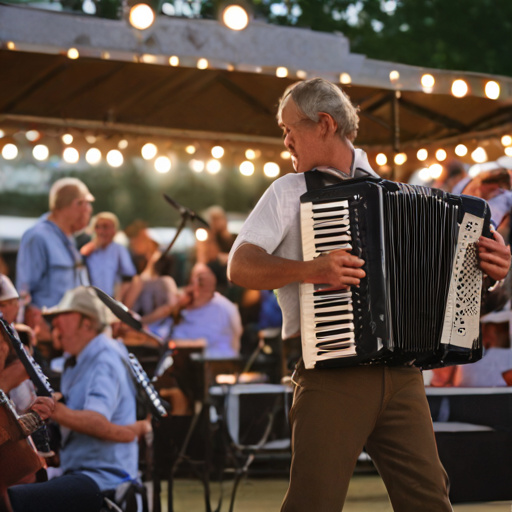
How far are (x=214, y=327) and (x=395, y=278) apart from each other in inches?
174

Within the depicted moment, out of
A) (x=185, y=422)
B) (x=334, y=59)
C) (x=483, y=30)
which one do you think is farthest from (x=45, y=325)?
(x=483, y=30)

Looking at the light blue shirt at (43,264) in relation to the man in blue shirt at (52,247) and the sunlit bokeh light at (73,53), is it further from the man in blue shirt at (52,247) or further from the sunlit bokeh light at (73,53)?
the sunlit bokeh light at (73,53)

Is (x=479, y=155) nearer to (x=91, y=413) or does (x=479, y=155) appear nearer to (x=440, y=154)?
(x=440, y=154)

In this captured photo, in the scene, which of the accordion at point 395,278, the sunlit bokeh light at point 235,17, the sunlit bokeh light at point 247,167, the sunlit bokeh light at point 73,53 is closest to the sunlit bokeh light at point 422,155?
the sunlit bokeh light at point 247,167

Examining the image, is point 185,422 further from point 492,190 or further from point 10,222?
point 10,222

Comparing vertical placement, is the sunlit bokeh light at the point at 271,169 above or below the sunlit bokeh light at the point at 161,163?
above

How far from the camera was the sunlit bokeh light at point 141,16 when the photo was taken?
4.49m

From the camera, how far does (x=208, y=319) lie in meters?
6.57

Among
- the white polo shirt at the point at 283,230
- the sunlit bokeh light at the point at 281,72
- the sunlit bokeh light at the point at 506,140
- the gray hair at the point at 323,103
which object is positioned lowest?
the white polo shirt at the point at 283,230

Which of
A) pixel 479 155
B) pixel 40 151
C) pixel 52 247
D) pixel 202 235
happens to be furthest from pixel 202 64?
pixel 202 235

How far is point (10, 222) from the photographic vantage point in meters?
9.45

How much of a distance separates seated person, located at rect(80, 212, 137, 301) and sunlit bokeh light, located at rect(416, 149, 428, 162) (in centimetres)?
278

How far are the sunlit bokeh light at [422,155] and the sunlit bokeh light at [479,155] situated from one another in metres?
0.42

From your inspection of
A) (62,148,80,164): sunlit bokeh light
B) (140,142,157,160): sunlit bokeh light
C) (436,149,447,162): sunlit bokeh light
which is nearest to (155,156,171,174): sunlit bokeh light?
(140,142,157,160): sunlit bokeh light
